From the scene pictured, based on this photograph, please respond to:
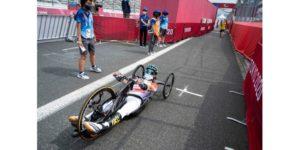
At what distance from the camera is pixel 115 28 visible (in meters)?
14.2

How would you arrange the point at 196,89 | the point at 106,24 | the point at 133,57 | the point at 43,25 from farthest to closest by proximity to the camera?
the point at 106,24 < the point at 43,25 < the point at 133,57 < the point at 196,89

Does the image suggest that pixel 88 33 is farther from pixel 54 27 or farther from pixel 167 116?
pixel 54 27

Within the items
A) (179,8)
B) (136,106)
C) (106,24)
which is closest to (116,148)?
(136,106)

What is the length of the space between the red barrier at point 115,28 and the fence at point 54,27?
130 centimetres

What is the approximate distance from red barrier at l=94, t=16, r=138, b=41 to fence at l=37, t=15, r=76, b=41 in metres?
1.30

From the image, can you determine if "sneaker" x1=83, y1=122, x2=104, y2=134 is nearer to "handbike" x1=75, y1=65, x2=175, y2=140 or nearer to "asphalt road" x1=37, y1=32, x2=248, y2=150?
"handbike" x1=75, y1=65, x2=175, y2=140

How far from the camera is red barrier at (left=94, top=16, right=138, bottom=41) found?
1373 centimetres

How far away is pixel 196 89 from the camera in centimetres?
662

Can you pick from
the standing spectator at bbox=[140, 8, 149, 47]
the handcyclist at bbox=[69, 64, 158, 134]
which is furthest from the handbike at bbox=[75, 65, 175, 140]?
the standing spectator at bbox=[140, 8, 149, 47]

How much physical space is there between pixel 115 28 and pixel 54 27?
340cm

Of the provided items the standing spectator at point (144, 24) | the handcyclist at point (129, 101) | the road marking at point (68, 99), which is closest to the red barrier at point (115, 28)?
the standing spectator at point (144, 24)

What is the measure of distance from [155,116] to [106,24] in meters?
10.0

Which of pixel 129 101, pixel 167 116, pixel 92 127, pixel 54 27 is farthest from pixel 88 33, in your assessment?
pixel 54 27
